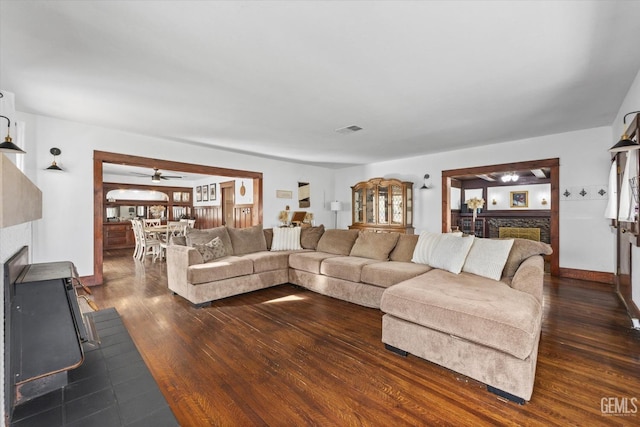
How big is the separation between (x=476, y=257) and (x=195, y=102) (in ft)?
11.4

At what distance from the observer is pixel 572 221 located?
14.7ft

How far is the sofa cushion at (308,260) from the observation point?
3805 mm

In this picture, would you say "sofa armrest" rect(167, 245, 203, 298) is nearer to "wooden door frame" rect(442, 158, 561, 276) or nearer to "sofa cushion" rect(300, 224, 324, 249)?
"sofa cushion" rect(300, 224, 324, 249)

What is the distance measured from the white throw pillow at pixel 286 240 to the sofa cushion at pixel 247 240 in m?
0.18

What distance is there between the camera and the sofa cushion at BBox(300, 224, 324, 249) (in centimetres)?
464

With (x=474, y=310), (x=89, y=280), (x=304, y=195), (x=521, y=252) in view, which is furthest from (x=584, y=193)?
(x=89, y=280)

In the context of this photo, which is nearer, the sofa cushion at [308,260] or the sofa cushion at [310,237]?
the sofa cushion at [308,260]

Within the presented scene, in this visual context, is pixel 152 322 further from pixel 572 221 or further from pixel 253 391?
pixel 572 221

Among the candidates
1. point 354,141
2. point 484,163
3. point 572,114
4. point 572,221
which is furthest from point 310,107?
point 572,221

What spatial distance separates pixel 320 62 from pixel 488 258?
2.37m

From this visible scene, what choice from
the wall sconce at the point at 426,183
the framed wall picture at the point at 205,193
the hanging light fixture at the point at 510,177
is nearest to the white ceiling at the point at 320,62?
the wall sconce at the point at 426,183

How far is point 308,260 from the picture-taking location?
12.8ft

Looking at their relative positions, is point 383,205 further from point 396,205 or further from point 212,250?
point 212,250

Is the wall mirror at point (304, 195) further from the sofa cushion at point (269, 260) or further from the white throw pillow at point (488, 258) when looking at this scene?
the white throw pillow at point (488, 258)
